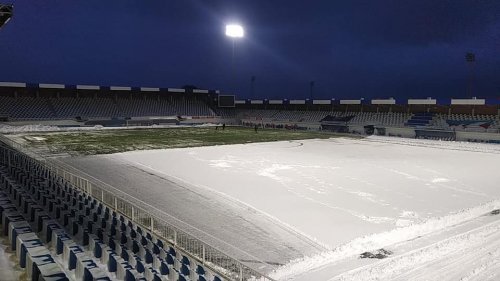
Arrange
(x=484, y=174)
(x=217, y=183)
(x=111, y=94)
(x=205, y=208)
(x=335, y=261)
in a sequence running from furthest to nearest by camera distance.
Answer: (x=111, y=94), (x=484, y=174), (x=217, y=183), (x=205, y=208), (x=335, y=261)

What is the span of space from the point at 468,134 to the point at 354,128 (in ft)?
54.2

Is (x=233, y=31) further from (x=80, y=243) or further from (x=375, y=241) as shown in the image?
(x=80, y=243)

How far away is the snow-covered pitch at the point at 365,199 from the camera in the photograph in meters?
10.0

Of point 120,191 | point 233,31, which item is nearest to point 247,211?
point 120,191

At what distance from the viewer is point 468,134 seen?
147 ft

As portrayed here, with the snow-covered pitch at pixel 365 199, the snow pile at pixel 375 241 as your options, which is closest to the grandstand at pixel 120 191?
the snow pile at pixel 375 241

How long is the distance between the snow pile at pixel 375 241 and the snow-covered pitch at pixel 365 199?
3 cm

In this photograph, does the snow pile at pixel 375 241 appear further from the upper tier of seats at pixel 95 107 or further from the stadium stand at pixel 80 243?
the upper tier of seats at pixel 95 107

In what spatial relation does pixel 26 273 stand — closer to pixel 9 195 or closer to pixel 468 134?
pixel 9 195

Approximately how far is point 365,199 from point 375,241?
5.40m

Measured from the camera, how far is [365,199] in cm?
1709

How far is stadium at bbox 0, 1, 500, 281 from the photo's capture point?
8.84 m

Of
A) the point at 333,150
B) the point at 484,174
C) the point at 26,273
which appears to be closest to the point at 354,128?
the point at 333,150

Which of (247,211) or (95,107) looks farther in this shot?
(95,107)
